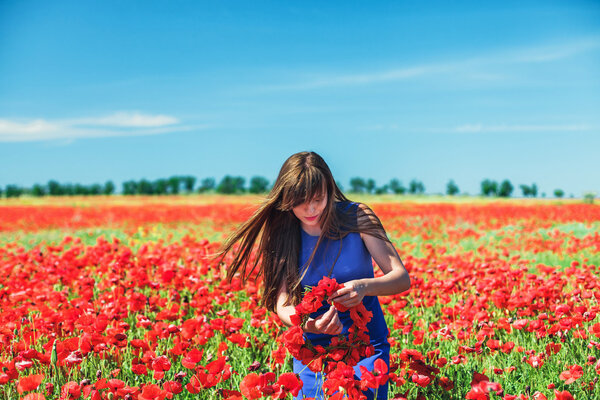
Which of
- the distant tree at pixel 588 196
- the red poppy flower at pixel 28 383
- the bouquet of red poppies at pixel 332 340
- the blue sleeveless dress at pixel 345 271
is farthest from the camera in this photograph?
the distant tree at pixel 588 196

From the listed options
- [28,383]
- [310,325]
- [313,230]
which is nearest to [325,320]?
[310,325]

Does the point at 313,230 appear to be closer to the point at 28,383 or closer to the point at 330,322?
the point at 330,322

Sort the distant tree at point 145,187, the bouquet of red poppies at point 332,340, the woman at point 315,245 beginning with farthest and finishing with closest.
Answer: the distant tree at point 145,187, the woman at point 315,245, the bouquet of red poppies at point 332,340

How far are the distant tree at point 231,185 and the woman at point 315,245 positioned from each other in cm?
5095

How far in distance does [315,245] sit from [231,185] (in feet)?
175

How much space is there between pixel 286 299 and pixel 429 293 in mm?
2225

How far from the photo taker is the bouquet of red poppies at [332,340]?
197 centimetres

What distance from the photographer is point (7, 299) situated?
15.4 feet

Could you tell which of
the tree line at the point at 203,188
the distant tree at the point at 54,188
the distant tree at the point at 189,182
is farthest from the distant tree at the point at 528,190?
the distant tree at the point at 54,188

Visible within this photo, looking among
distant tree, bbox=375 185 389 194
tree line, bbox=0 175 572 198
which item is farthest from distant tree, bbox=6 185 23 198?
distant tree, bbox=375 185 389 194

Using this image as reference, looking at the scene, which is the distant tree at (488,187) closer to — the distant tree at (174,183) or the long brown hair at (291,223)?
the distant tree at (174,183)

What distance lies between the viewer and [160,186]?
64.4m

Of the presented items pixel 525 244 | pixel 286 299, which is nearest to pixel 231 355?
pixel 286 299

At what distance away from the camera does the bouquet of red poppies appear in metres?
1.97
